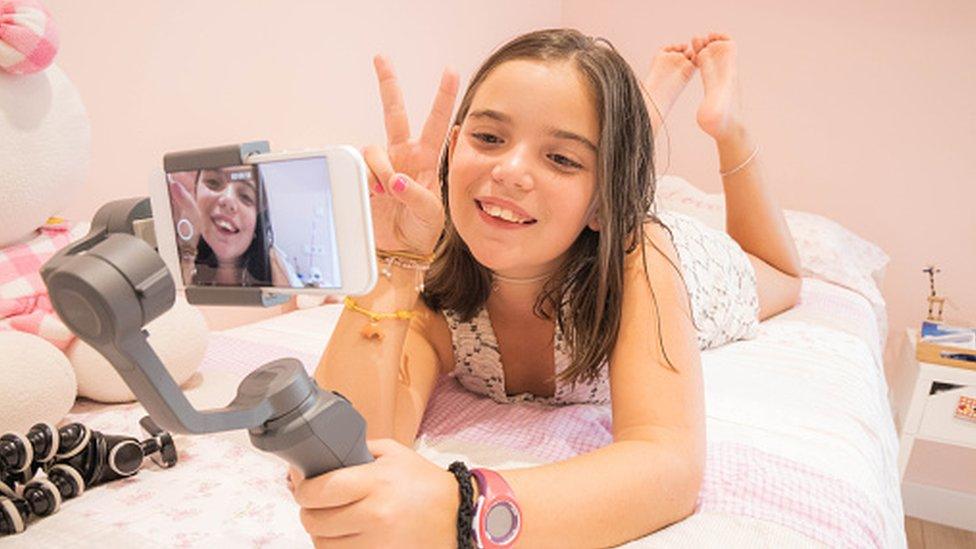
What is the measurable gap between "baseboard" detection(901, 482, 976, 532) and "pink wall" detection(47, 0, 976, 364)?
53cm

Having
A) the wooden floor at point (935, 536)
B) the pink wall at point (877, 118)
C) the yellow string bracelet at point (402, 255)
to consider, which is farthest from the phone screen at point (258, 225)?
the pink wall at point (877, 118)

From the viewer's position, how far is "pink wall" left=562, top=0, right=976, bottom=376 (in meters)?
2.10

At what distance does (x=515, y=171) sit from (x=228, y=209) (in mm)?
378

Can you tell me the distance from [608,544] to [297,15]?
1437 millimetres

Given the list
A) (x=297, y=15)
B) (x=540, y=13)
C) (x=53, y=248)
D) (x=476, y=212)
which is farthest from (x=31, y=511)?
(x=540, y=13)

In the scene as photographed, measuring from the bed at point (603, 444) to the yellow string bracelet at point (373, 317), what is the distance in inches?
6.7

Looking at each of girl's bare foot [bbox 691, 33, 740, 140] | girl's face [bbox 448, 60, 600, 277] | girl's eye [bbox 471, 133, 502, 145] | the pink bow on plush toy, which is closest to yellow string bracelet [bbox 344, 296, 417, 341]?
girl's face [bbox 448, 60, 600, 277]

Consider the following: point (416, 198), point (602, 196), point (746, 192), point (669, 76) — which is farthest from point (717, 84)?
point (416, 198)

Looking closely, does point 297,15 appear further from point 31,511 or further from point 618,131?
point 31,511

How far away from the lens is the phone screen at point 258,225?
0.47 metres

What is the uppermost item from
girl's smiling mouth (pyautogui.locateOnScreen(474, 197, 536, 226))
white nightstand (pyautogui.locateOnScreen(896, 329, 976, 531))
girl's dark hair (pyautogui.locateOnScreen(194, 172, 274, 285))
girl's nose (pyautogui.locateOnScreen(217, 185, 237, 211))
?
girl's nose (pyautogui.locateOnScreen(217, 185, 237, 211))

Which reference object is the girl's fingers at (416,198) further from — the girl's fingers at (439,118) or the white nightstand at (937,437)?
the white nightstand at (937,437)

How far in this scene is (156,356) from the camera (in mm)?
379

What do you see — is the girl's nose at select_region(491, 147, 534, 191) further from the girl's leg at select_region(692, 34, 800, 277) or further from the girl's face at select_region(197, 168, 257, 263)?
the girl's leg at select_region(692, 34, 800, 277)
